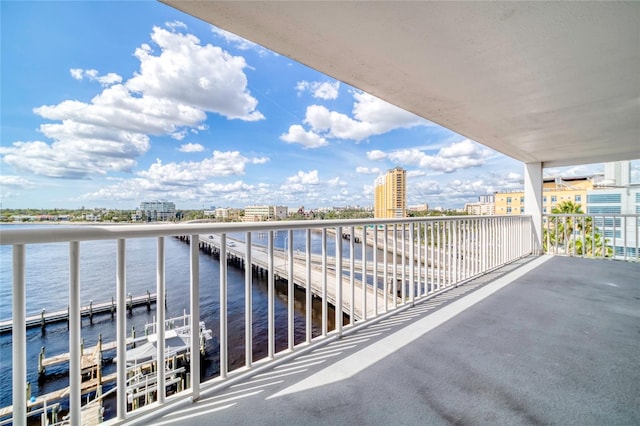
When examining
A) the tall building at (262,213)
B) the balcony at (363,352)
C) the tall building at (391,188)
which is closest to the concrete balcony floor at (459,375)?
the balcony at (363,352)

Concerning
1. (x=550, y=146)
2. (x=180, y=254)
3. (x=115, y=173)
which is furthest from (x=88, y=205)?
(x=115, y=173)

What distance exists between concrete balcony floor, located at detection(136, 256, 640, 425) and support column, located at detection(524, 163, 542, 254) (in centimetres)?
341

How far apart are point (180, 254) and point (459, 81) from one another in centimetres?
256

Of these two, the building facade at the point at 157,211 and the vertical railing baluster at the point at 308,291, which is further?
the vertical railing baluster at the point at 308,291

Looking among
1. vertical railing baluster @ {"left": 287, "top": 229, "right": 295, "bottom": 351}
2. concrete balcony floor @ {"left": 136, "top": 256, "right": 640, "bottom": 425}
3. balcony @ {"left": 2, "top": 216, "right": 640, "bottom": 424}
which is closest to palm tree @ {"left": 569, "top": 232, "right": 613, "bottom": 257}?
balcony @ {"left": 2, "top": 216, "right": 640, "bottom": 424}

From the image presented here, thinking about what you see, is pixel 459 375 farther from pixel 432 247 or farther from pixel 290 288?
pixel 432 247

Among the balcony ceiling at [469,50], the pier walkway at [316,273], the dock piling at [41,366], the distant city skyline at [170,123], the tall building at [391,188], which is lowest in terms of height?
the dock piling at [41,366]

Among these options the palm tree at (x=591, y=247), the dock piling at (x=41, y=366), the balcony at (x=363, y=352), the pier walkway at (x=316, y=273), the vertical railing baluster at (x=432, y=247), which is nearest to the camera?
the balcony at (x=363, y=352)

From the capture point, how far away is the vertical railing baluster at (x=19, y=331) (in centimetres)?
94

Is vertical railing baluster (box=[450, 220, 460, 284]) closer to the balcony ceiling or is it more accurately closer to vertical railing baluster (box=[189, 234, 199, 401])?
the balcony ceiling

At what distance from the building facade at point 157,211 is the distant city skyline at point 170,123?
0.38 feet

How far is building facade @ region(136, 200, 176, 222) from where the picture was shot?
1.67m

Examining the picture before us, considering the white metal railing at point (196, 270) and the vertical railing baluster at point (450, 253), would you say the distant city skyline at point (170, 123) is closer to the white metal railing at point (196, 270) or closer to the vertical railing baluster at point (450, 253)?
the white metal railing at point (196, 270)

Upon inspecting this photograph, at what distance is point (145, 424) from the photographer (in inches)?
48.8
